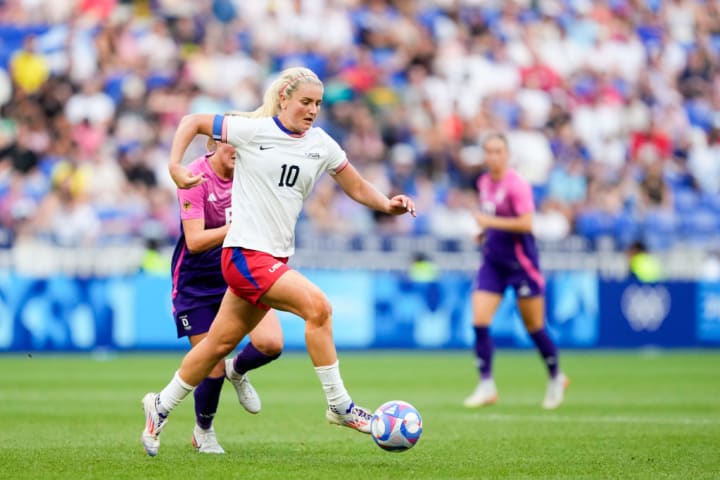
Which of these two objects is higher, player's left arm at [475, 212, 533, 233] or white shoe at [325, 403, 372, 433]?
player's left arm at [475, 212, 533, 233]

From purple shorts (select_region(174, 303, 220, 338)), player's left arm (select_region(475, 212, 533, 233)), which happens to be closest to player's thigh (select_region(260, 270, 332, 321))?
purple shorts (select_region(174, 303, 220, 338))

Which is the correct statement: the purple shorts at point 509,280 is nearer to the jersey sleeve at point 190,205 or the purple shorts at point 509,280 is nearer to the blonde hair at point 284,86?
the jersey sleeve at point 190,205

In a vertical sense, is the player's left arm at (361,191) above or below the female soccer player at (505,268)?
above

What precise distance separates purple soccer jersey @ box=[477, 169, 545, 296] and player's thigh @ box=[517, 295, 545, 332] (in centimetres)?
9

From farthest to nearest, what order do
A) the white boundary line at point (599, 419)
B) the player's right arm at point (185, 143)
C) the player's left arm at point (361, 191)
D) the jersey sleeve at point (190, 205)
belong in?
the white boundary line at point (599, 419) < the jersey sleeve at point (190, 205) < the player's left arm at point (361, 191) < the player's right arm at point (185, 143)

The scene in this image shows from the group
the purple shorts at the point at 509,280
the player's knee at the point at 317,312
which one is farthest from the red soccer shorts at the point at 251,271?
A: the purple shorts at the point at 509,280

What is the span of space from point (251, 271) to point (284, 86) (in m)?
1.19

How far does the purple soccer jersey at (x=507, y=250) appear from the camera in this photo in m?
13.4

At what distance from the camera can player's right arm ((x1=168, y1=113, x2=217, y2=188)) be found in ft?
25.2

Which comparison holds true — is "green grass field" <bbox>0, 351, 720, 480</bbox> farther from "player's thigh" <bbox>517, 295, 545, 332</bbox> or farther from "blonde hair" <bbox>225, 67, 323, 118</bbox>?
"blonde hair" <bbox>225, 67, 323, 118</bbox>

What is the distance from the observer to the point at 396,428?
8031mm

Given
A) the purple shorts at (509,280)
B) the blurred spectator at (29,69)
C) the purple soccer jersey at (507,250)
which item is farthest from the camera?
the blurred spectator at (29,69)

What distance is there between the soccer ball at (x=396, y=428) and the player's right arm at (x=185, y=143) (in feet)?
6.03

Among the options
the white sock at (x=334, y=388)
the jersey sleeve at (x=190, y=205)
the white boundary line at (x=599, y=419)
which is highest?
the jersey sleeve at (x=190, y=205)
